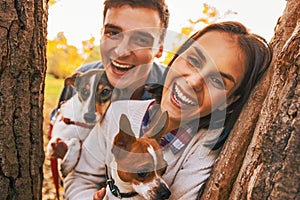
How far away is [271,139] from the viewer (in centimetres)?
163

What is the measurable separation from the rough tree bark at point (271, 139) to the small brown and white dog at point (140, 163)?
0.23 m

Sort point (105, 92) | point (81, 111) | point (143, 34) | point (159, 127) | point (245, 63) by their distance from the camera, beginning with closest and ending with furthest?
point (245, 63) → point (159, 127) → point (143, 34) → point (105, 92) → point (81, 111)

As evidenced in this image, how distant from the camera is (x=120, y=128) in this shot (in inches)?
78.1

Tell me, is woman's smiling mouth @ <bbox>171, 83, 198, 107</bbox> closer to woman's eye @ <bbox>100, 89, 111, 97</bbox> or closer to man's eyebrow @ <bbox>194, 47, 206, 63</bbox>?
man's eyebrow @ <bbox>194, 47, 206, 63</bbox>

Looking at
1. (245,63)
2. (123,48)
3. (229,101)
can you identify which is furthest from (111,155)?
(245,63)

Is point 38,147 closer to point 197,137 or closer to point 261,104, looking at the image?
point 197,137

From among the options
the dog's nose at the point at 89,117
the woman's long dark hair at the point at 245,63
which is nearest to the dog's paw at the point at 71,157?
the dog's nose at the point at 89,117

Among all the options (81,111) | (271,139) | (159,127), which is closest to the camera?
(271,139)

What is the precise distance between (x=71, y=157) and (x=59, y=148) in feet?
0.48

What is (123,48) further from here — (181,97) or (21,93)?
(21,93)

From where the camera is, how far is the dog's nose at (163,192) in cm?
191

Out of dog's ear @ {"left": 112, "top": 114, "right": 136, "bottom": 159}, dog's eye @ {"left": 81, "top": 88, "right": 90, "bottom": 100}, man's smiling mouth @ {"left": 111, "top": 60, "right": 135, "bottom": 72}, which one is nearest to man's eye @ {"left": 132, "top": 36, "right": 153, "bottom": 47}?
man's smiling mouth @ {"left": 111, "top": 60, "right": 135, "bottom": 72}

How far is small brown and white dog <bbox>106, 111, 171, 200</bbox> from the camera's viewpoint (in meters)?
1.91

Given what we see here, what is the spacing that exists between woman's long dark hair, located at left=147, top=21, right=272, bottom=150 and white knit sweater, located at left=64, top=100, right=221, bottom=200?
0.16 ft
